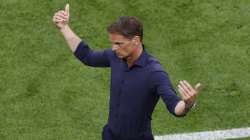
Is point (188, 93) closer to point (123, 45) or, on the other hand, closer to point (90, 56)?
point (123, 45)

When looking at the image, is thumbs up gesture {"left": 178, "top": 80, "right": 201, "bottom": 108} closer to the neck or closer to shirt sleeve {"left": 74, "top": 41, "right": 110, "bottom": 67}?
the neck

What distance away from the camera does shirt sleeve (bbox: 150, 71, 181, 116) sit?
546 centimetres

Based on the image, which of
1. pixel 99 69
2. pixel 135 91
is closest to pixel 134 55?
pixel 135 91

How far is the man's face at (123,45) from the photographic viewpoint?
225 inches

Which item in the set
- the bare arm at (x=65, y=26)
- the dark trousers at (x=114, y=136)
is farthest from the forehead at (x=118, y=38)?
the dark trousers at (x=114, y=136)

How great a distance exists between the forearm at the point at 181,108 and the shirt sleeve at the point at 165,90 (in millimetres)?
44

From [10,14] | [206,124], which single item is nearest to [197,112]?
[206,124]

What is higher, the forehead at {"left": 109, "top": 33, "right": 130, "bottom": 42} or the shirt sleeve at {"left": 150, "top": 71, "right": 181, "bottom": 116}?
the forehead at {"left": 109, "top": 33, "right": 130, "bottom": 42}

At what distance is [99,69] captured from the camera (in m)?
9.54

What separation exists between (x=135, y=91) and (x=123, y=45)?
0.47 metres

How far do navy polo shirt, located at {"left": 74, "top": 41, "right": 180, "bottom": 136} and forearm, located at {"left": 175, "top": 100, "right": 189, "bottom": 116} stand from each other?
101mm

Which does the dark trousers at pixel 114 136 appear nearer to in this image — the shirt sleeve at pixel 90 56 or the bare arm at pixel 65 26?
the shirt sleeve at pixel 90 56

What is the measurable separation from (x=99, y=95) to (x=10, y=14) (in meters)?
2.62

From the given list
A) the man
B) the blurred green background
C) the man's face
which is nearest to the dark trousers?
the man
